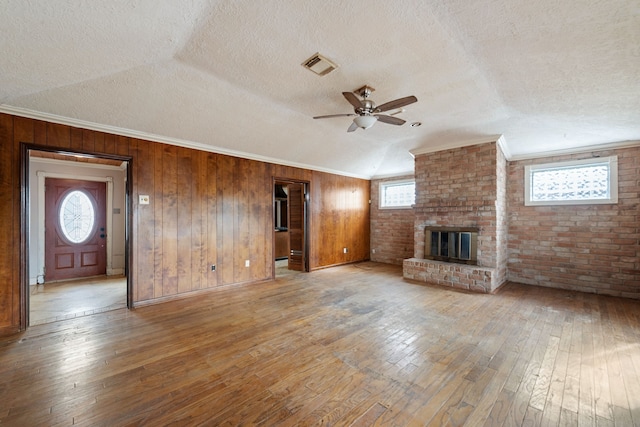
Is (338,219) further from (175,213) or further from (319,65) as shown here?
(319,65)

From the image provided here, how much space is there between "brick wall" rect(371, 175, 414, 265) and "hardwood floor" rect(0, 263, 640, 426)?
302 cm

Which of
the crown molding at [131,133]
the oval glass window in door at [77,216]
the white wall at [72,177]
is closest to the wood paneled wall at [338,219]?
the crown molding at [131,133]

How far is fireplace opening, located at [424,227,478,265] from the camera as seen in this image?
4.80 m

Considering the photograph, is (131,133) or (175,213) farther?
(175,213)

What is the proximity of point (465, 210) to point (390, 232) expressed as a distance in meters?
2.38

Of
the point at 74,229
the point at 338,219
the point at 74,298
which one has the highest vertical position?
the point at 338,219

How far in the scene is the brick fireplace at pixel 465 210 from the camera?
4578 millimetres

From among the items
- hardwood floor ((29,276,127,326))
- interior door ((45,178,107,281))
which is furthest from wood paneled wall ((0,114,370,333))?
interior door ((45,178,107,281))

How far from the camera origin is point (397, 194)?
7090mm

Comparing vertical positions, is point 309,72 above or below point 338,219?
above

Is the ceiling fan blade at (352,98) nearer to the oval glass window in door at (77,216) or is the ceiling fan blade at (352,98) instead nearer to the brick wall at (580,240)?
the brick wall at (580,240)

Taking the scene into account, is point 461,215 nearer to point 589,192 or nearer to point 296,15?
point 589,192

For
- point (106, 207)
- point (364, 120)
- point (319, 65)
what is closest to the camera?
point (319, 65)

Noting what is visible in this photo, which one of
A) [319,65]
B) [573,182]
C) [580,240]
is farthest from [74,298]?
[573,182]
